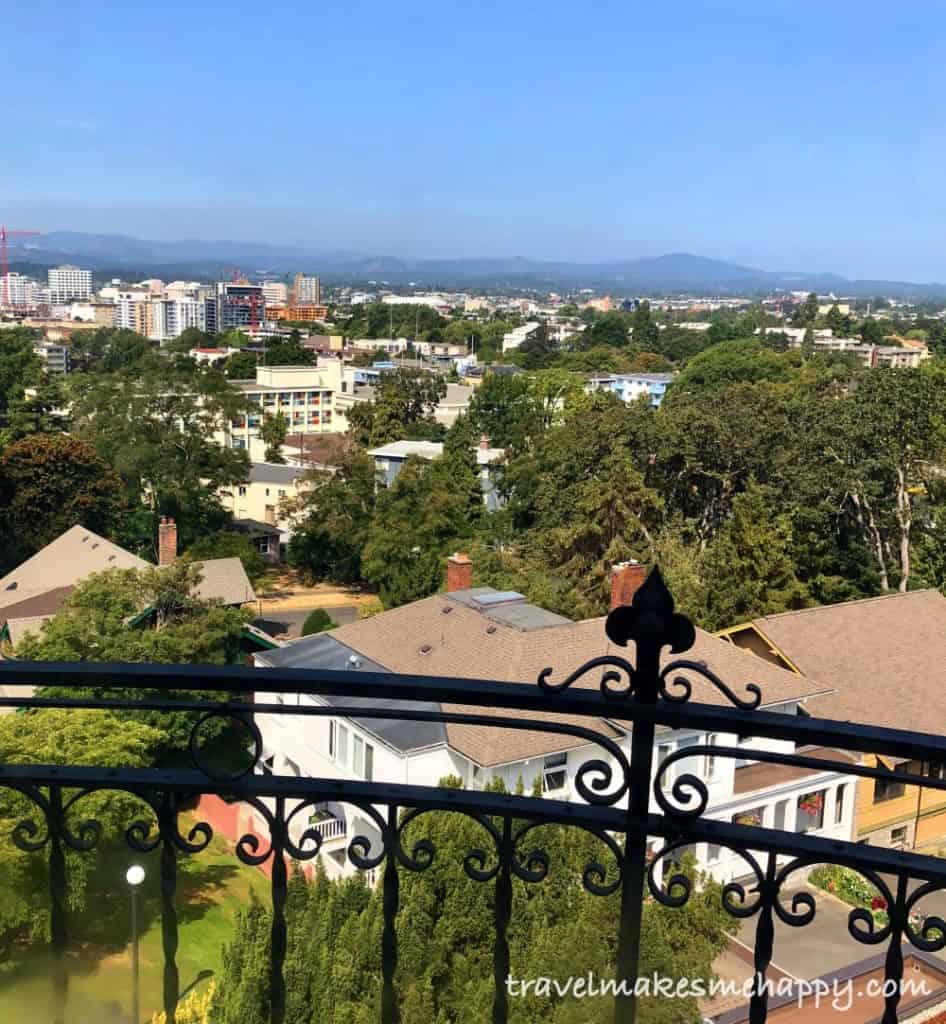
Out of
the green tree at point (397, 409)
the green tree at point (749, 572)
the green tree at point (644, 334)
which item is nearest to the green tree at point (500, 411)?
the green tree at point (397, 409)

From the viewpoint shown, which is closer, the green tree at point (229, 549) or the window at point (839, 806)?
the window at point (839, 806)

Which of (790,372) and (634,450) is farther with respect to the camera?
(790,372)

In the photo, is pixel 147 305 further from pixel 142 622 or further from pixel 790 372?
pixel 142 622

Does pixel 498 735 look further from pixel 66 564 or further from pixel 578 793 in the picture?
pixel 66 564

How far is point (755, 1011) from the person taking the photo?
2.66m

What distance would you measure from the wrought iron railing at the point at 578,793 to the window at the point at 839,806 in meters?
15.1

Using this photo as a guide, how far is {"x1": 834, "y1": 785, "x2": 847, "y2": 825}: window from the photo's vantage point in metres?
16.8

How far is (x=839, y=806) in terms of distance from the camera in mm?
16859

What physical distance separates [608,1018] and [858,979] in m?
5.21

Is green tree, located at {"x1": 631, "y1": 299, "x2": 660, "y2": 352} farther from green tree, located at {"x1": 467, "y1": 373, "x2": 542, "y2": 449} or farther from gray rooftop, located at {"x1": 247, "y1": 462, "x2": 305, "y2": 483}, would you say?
gray rooftop, located at {"x1": 247, "y1": 462, "x2": 305, "y2": 483}

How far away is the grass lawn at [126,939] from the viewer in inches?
404

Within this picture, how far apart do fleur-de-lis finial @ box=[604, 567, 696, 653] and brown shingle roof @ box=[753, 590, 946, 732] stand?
659 inches

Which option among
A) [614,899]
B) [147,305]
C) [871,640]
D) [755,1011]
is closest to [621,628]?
[755,1011]

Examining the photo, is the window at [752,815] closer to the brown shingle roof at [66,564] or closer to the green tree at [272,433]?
the brown shingle roof at [66,564]
